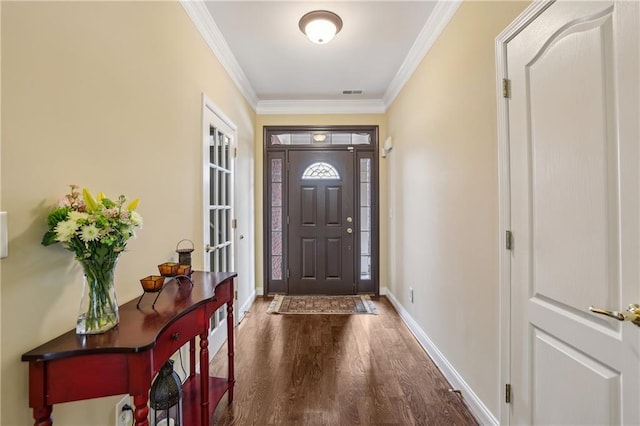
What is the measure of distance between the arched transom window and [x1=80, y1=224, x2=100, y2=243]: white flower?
328cm

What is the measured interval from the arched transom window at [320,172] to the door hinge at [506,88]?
2747mm

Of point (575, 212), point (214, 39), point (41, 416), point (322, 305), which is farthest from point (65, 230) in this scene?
Answer: point (322, 305)

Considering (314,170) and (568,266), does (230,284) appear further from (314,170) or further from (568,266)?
(314,170)

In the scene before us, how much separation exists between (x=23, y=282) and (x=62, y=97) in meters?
0.64

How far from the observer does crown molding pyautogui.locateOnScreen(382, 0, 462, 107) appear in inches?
81.0

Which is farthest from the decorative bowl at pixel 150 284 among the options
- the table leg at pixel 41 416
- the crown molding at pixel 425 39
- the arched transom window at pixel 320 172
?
the arched transom window at pixel 320 172

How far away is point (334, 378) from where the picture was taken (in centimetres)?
213

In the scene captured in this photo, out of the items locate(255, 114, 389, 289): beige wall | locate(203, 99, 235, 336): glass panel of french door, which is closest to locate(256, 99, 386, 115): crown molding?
locate(255, 114, 389, 289): beige wall

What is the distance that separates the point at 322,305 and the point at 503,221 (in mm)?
2674

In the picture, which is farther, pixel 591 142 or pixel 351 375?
pixel 351 375

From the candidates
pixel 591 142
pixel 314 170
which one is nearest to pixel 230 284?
pixel 591 142

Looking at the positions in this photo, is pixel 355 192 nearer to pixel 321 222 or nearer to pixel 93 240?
pixel 321 222

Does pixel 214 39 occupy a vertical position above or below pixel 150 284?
above

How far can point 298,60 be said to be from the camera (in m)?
2.89
